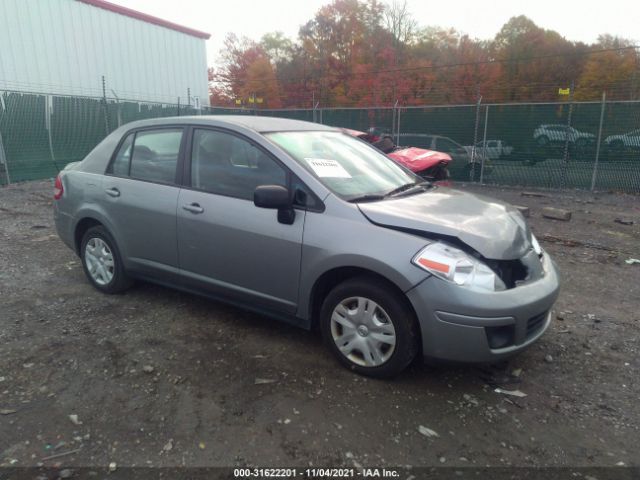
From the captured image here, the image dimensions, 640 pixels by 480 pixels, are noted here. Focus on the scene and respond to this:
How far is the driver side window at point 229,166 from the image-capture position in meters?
3.56

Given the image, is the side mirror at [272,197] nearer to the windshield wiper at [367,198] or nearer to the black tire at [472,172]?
the windshield wiper at [367,198]

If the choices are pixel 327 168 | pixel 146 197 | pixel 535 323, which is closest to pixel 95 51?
pixel 146 197

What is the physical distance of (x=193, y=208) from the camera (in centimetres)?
381

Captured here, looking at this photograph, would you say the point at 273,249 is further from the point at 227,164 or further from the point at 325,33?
the point at 325,33

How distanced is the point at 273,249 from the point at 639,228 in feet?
23.2

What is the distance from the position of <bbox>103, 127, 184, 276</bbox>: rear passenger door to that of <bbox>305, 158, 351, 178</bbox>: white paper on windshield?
3.91ft

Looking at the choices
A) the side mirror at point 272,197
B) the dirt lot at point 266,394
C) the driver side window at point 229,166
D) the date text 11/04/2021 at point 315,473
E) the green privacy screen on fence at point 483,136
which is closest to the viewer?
the date text 11/04/2021 at point 315,473

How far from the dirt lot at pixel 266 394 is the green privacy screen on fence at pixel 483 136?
8.36m

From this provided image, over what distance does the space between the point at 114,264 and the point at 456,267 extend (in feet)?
10.4

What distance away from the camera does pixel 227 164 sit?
3789 mm

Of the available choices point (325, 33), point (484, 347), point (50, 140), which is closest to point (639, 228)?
point (484, 347)

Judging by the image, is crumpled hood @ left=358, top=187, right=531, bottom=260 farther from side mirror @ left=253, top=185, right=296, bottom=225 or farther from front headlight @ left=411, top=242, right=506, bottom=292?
side mirror @ left=253, top=185, right=296, bottom=225

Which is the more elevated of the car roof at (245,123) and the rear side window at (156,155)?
the car roof at (245,123)

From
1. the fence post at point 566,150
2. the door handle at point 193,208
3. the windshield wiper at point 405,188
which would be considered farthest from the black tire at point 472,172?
the door handle at point 193,208
